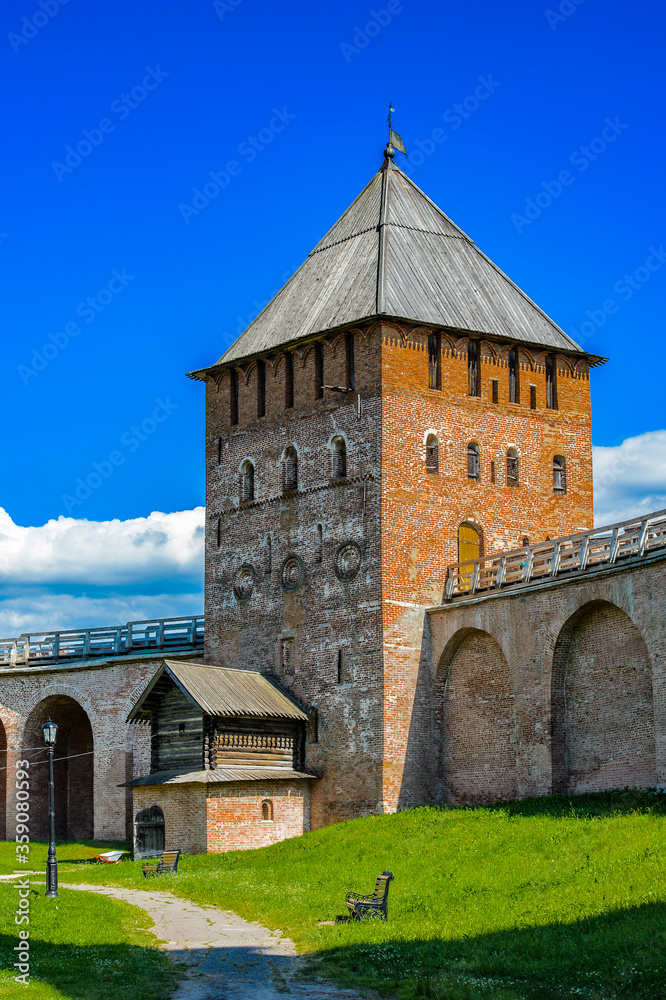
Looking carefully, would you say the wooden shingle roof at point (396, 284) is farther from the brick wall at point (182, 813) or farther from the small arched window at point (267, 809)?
the brick wall at point (182, 813)

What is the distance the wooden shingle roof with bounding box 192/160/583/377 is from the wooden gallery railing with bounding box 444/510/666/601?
6.62m

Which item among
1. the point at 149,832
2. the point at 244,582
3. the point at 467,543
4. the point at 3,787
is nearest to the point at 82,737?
the point at 3,787

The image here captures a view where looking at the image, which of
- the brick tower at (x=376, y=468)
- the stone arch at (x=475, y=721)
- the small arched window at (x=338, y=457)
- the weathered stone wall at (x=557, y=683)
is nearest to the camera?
the weathered stone wall at (x=557, y=683)

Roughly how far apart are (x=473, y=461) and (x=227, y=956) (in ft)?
64.7

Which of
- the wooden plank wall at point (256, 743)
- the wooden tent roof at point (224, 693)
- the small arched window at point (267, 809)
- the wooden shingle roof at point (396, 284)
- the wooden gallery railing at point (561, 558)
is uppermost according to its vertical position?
the wooden shingle roof at point (396, 284)

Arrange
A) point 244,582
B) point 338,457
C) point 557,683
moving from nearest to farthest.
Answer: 1. point 557,683
2. point 338,457
3. point 244,582

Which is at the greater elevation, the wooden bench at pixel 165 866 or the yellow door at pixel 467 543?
the yellow door at pixel 467 543

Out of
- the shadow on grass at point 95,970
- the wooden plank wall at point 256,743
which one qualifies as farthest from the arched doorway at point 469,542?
the shadow on grass at point 95,970

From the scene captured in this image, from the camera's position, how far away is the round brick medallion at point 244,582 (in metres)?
37.4

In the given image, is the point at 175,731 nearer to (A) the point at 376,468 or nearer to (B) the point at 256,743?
(B) the point at 256,743

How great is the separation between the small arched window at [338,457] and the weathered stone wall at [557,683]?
4.57 metres

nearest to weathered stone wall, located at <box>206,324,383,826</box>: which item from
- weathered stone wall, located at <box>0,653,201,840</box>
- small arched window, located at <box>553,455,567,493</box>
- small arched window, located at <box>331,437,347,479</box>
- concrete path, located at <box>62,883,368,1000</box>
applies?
small arched window, located at <box>331,437,347,479</box>

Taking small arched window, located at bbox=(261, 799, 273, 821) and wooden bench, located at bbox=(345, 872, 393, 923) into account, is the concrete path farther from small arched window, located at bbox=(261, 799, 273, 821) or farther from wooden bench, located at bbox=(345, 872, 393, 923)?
small arched window, located at bbox=(261, 799, 273, 821)

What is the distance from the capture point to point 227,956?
18.3 metres
